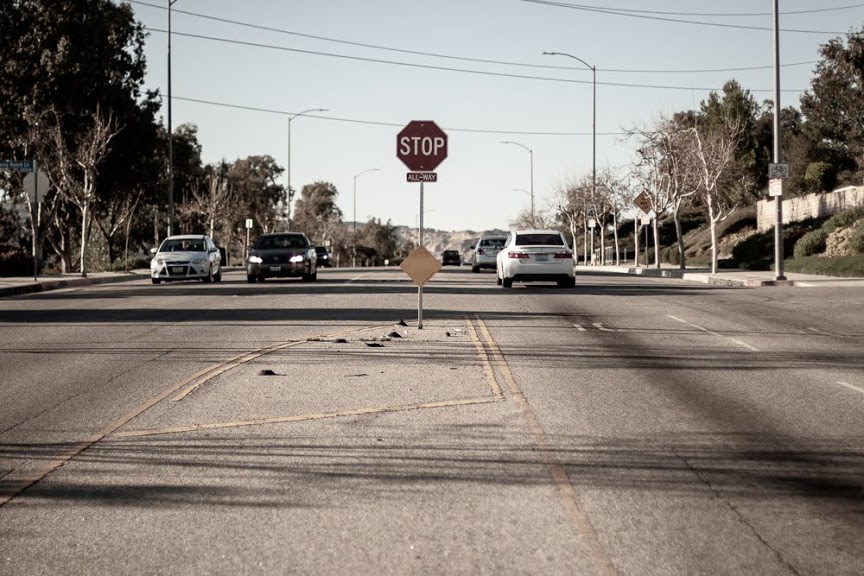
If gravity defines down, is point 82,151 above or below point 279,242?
above

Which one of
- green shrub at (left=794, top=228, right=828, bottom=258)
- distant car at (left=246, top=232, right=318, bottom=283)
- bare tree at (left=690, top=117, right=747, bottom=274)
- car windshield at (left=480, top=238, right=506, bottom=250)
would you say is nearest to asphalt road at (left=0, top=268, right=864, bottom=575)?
distant car at (left=246, top=232, right=318, bottom=283)

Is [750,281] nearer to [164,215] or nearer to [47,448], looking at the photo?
[47,448]

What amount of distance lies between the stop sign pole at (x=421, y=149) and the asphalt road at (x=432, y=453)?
2.48m

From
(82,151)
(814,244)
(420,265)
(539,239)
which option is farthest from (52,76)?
(420,265)

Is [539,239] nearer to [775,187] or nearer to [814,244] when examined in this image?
[775,187]

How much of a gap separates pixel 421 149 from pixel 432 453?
10.6m

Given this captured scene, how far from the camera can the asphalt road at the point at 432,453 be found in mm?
6324

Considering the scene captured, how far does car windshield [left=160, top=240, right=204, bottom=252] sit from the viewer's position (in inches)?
1619

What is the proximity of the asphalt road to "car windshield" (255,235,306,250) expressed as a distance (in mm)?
21796

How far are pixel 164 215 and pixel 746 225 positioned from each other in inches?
1798

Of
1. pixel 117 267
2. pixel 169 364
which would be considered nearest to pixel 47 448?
pixel 169 364

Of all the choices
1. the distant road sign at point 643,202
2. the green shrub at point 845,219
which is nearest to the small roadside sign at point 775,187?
the green shrub at point 845,219

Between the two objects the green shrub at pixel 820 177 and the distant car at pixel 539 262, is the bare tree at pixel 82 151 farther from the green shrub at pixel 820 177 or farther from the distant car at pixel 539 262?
the green shrub at pixel 820 177

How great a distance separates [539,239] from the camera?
33812mm
